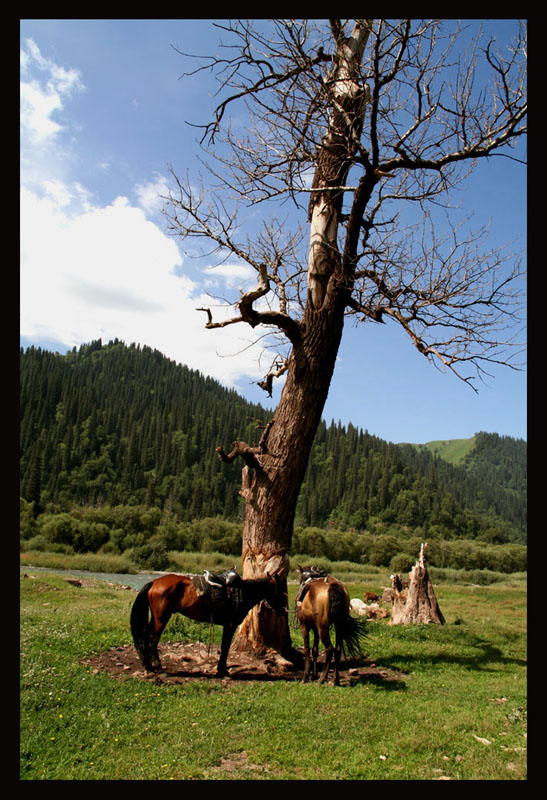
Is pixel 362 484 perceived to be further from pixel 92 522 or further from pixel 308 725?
pixel 308 725

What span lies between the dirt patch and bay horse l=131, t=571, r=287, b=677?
0.29m

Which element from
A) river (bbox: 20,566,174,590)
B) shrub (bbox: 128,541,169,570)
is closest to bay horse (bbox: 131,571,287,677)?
river (bbox: 20,566,174,590)

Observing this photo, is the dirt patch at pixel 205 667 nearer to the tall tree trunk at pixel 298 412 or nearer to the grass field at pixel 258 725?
the grass field at pixel 258 725

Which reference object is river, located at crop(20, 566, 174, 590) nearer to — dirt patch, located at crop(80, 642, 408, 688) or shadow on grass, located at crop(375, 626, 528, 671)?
shadow on grass, located at crop(375, 626, 528, 671)

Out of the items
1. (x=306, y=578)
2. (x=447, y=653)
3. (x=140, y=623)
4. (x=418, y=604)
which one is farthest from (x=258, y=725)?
(x=418, y=604)

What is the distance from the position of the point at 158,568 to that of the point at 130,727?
44.9 meters

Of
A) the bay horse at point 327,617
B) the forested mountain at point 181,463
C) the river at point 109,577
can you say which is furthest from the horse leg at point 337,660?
the forested mountain at point 181,463

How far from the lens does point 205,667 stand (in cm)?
750

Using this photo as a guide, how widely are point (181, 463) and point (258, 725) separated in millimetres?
122910

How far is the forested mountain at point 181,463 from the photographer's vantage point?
104750 mm

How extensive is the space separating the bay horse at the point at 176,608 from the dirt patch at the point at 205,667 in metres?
0.29

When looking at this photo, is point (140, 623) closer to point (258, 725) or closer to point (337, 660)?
point (258, 725)

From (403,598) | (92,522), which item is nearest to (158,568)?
(92,522)

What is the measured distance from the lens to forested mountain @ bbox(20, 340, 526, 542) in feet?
344
